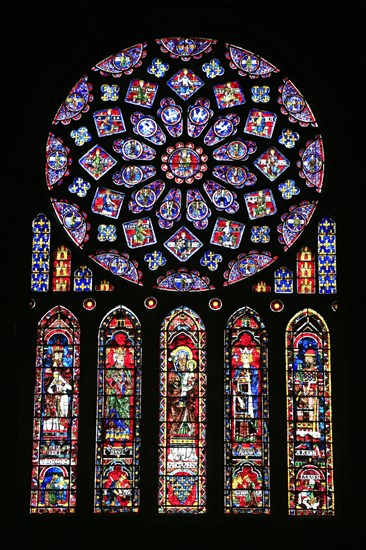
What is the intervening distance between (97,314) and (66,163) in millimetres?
2375

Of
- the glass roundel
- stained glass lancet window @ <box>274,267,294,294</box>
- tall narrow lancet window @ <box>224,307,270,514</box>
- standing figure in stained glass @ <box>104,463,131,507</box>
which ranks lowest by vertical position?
standing figure in stained glass @ <box>104,463,131,507</box>

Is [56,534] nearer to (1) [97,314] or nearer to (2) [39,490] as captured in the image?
(2) [39,490]

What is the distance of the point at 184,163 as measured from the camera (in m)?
19.3

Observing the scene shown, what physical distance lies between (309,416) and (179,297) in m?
2.49

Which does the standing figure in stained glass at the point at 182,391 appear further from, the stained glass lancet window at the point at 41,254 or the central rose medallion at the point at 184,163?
the central rose medallion at the point at 184,163

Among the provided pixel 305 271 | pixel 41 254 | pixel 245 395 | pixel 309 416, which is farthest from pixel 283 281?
pixel 41 254

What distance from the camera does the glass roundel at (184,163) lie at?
18828 mm

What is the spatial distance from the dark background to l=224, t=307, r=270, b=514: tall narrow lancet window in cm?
20

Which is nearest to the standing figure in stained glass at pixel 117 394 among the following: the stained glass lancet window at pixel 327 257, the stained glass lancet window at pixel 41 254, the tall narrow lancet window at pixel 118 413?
the tall narrow lancet window at pixel 118 413

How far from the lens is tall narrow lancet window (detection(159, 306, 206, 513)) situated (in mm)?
17922

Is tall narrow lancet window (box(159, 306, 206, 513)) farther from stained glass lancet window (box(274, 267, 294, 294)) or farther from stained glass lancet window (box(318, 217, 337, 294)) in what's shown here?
stained glass lancet window (box(318, 217, 337, 294))

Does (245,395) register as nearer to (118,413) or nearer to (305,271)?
(118,413)

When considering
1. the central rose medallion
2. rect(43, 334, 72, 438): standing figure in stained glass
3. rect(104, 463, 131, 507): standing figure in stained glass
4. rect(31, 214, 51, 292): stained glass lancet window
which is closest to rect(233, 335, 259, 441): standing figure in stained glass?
rect(104, 463, 131, 507): standing figure in stained glass
